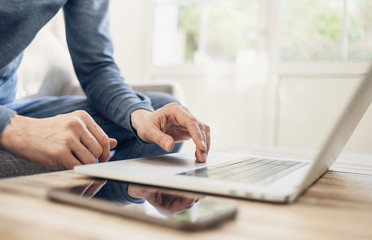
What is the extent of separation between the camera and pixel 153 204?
0.31 meters

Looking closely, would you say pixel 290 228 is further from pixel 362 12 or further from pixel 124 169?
pixel 362 12

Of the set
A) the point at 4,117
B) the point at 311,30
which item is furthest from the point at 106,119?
the point at 311,30

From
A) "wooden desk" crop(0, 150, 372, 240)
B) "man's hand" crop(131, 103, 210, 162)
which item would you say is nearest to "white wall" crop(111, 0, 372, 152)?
"man's hand" crop(131, 103, 210, 162)

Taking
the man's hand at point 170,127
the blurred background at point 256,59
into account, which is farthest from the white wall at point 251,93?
the man's hand at point 170,127

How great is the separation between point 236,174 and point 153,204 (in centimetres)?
16

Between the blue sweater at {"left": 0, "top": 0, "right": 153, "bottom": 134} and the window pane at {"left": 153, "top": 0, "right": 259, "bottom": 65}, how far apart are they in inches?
64.3

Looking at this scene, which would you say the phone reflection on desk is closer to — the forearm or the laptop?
the laptop

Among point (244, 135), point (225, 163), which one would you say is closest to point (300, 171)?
point (225, 163)

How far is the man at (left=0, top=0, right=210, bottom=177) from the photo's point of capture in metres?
0.52

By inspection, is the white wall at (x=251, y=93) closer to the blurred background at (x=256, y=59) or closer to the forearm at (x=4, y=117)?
the blurred background at (x=256, y=59)

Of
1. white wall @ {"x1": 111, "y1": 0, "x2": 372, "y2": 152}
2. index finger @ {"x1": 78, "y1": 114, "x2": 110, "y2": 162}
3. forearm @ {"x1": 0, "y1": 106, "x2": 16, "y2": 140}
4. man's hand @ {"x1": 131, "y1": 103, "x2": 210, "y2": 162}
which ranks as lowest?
white wall @ {"x1": 111, "y1": 0, "x2": 372, "y2": 152}

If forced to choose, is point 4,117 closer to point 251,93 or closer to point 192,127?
point 192,127

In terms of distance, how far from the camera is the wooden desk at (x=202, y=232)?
244mm

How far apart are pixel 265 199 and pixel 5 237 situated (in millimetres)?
225
